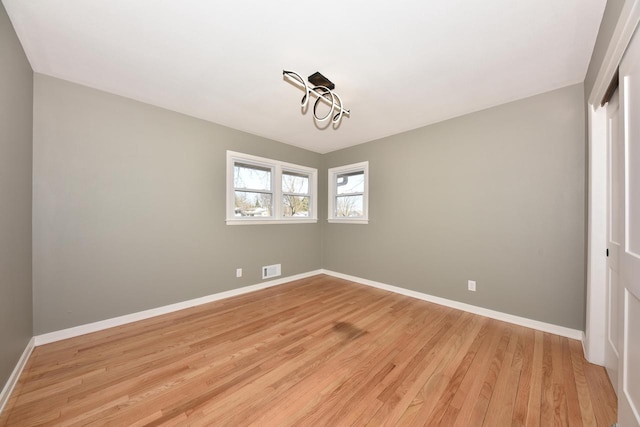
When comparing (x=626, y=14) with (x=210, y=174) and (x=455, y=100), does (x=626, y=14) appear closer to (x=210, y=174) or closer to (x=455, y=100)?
(x=455, y=100)

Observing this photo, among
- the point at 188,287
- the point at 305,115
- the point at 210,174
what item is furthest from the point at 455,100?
the point at 188,287

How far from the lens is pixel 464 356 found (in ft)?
6.40

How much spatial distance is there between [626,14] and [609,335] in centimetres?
208

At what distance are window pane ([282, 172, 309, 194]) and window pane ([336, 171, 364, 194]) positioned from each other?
65 centimetres

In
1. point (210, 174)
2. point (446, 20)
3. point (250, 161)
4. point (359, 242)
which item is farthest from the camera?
point (359, 242)

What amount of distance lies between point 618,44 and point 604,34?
43 centimetres

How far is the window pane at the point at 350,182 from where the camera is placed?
4.23 meters

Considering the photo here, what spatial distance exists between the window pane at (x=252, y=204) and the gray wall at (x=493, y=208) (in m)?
1.86

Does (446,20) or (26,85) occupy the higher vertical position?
(446,20)

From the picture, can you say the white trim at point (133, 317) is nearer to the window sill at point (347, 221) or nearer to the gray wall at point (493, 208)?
the window sill at point (347, 221)

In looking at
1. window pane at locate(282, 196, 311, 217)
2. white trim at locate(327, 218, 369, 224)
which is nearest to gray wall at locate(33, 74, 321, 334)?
window pane at locate(282, 196, 311, 217)

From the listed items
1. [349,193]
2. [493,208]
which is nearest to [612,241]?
[493,208]

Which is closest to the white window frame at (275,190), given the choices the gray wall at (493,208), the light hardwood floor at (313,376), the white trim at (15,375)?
the gray wall at (493,208)

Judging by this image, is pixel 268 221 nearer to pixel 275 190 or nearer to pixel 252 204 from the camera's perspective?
pixel 252 204
